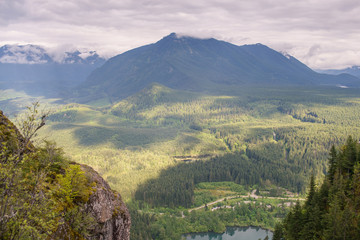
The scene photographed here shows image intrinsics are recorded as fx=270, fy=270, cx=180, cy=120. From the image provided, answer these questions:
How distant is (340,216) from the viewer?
3744 centimetres

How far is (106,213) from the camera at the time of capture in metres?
29.2

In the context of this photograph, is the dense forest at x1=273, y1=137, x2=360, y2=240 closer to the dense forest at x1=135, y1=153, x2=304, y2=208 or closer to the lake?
the lake

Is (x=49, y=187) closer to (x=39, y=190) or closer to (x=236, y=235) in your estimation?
(x=39, y=190)

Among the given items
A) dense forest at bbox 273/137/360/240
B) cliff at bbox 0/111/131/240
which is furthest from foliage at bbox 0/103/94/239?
dense forest at bbox 273/137/360/240

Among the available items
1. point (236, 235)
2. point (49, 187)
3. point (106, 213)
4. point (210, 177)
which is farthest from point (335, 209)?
point (210, 177)

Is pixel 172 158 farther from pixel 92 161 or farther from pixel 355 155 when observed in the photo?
pixel 355 155

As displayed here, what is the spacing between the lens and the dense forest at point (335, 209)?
36.8 meters

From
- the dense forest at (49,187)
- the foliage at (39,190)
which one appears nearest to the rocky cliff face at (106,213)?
the dense forest at (49,187)

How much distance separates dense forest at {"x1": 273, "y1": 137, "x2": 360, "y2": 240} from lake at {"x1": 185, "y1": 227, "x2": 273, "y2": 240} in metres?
56.5

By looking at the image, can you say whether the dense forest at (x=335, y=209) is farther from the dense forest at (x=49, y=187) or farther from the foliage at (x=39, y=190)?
the foliage at (x=39, y=190)

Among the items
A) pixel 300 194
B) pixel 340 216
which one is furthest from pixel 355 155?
pixel 300 194

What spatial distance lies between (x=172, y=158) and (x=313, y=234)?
14310cm

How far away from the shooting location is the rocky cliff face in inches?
A: 1093

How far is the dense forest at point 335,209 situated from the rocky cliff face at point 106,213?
27.9m
